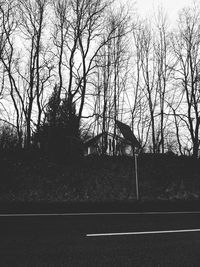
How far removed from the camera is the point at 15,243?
17.2 feet

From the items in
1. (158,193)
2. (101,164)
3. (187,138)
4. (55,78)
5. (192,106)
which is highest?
(55,78)

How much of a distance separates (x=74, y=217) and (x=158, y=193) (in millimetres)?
10272

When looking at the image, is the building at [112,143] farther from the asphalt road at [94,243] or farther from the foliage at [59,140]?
the asphalt road at [94,243]

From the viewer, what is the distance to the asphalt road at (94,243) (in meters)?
4.34

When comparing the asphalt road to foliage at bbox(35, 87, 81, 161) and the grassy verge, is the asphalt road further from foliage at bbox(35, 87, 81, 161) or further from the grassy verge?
foliage at bbox(35, 87, 81, 161)

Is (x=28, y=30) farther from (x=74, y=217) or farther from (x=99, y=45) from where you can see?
(x=74, y=217)

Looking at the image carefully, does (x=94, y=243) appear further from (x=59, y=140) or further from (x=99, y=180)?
(x=59, y=140)

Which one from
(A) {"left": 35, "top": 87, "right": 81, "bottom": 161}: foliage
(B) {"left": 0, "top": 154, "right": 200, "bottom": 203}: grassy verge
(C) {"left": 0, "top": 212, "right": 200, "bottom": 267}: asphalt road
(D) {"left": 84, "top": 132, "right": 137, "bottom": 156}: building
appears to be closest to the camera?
(C) {"left": 0, "top": 212, "right": 200, "bottom": 267}: asphalt road

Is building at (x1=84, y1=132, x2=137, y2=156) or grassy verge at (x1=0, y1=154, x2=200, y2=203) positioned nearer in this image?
grassy verge at (x1=0, y1=154, x2=200, y2=203)

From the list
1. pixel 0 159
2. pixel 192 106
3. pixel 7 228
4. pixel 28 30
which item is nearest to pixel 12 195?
pixel 0 159

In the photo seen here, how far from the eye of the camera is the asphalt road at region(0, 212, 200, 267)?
4.34 metres

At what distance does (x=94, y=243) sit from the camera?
213 inches

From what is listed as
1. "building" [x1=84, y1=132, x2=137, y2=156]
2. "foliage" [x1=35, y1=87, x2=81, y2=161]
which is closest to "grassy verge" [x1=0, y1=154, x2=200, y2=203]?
"foliage" [x1=35, y1=87, x2=81, y2=161]

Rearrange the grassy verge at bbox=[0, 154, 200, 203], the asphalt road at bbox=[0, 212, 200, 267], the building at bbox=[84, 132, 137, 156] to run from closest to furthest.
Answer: the asphalt road at bbox=[0, 212, 200, 267]
the grassy verge at bbox=[0, 154, 200, 203]
the building at bbox=[84, 132, 137, 156]
